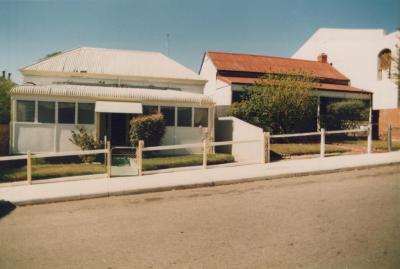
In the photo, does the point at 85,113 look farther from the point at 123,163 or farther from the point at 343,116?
the point at 343,116

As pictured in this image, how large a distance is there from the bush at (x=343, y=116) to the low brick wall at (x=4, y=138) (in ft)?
58.6

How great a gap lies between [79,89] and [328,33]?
22.6 metres

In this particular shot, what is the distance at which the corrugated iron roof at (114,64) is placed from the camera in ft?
63.7

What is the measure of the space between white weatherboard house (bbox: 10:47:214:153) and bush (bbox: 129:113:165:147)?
605mm

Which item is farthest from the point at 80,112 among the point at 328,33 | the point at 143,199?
the point at 328,33

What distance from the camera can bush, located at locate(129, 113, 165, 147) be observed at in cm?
1457

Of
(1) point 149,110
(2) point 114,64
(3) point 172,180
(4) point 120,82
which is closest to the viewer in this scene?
(3) point 172,180

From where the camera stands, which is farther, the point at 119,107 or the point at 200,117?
the point at 200,117

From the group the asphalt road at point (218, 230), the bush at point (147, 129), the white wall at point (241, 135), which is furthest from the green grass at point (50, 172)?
the white wall at point (241, 135)

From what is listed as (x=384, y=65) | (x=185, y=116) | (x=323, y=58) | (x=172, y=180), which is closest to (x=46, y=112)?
(x=185, y=116)

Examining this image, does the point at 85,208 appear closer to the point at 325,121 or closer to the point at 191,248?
the point at 191,248

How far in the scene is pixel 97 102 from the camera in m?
15.1

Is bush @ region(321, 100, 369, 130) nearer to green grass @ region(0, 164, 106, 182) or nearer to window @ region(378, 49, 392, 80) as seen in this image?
window @ region(378, 49, 392, 80)

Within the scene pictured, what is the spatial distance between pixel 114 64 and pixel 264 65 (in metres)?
11.5
